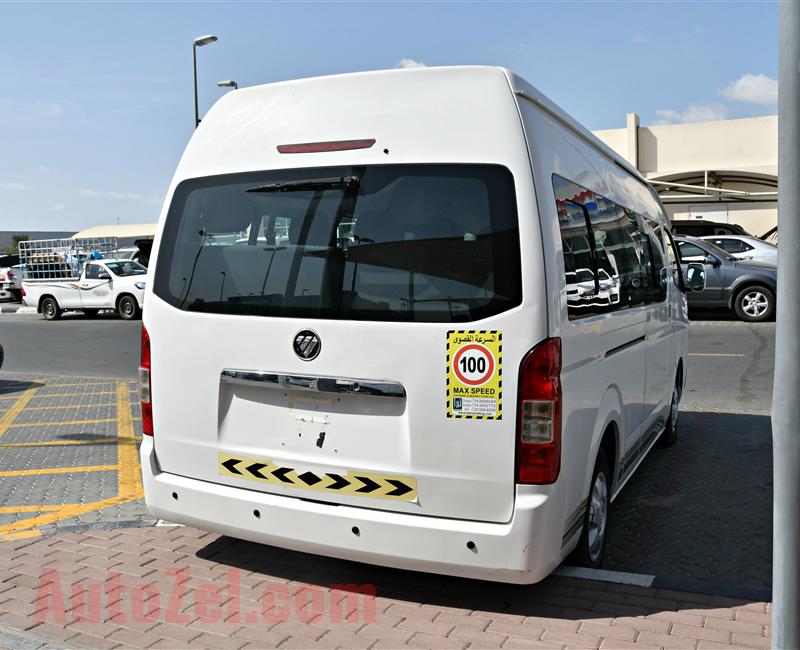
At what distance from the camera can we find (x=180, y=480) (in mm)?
4305

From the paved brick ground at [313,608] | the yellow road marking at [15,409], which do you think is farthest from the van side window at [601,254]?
the yellow road marking at [15,409]

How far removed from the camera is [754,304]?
54.2 feet

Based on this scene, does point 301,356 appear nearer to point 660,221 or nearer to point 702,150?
point 660,221

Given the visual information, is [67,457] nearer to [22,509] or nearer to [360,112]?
[22,509]

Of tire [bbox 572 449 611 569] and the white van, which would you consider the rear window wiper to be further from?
tire [bbox 572 449 611 569]

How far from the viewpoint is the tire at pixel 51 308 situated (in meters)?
24.0

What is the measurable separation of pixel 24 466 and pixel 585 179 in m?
5.09

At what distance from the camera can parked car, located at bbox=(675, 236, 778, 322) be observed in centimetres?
1642

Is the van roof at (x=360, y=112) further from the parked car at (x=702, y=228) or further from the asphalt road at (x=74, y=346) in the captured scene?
the parked car at (x=702, y=228)

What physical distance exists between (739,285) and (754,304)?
0.46 metres

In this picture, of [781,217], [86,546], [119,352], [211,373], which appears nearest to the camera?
[781,217]

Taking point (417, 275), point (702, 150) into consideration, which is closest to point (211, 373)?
point (417, 275)

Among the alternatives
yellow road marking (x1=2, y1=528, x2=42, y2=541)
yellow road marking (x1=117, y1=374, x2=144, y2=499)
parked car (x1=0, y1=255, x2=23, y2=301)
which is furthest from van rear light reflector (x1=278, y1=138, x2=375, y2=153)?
parked car (x1=0, y1=255, x2=23, y2=301)
